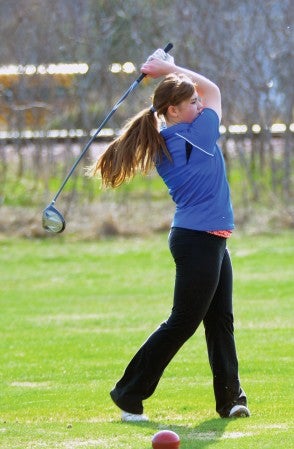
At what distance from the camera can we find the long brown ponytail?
21.0 feet

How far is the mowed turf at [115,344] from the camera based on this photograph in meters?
6.29

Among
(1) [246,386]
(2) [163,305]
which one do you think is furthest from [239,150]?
(1) [246,386]

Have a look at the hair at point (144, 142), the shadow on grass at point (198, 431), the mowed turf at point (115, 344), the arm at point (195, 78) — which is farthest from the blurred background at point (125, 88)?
the shadow on grass at point (198, 431)

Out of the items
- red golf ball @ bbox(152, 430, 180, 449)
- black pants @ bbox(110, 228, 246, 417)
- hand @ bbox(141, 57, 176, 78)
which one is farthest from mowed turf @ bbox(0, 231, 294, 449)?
hand @ bbox(141, 57, 176, 78)

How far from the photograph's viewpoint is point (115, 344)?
30.7ft

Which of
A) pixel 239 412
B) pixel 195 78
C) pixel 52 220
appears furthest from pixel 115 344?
pixel 195 78

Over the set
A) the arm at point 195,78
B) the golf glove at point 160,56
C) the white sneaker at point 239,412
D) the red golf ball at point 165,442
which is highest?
the golf glove at point 160,56

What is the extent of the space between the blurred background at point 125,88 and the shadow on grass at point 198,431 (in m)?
9.78

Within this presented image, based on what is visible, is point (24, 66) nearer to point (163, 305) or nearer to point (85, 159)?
point (85, 159)

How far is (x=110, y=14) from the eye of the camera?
16953 millimetres

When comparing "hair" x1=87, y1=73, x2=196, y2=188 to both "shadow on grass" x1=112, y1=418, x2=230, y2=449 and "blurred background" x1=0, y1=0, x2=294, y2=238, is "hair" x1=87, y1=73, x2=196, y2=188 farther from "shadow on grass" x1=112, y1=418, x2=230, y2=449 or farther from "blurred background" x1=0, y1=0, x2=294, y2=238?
"blurred background" x1=0, y1=0, x2=294, y2=238

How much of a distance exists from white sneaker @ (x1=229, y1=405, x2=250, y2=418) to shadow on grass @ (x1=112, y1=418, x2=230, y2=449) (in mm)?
82

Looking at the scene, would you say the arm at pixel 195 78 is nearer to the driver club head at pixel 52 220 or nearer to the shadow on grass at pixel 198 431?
the driver club head at pixel 52 220

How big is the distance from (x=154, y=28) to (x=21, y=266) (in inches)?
168
